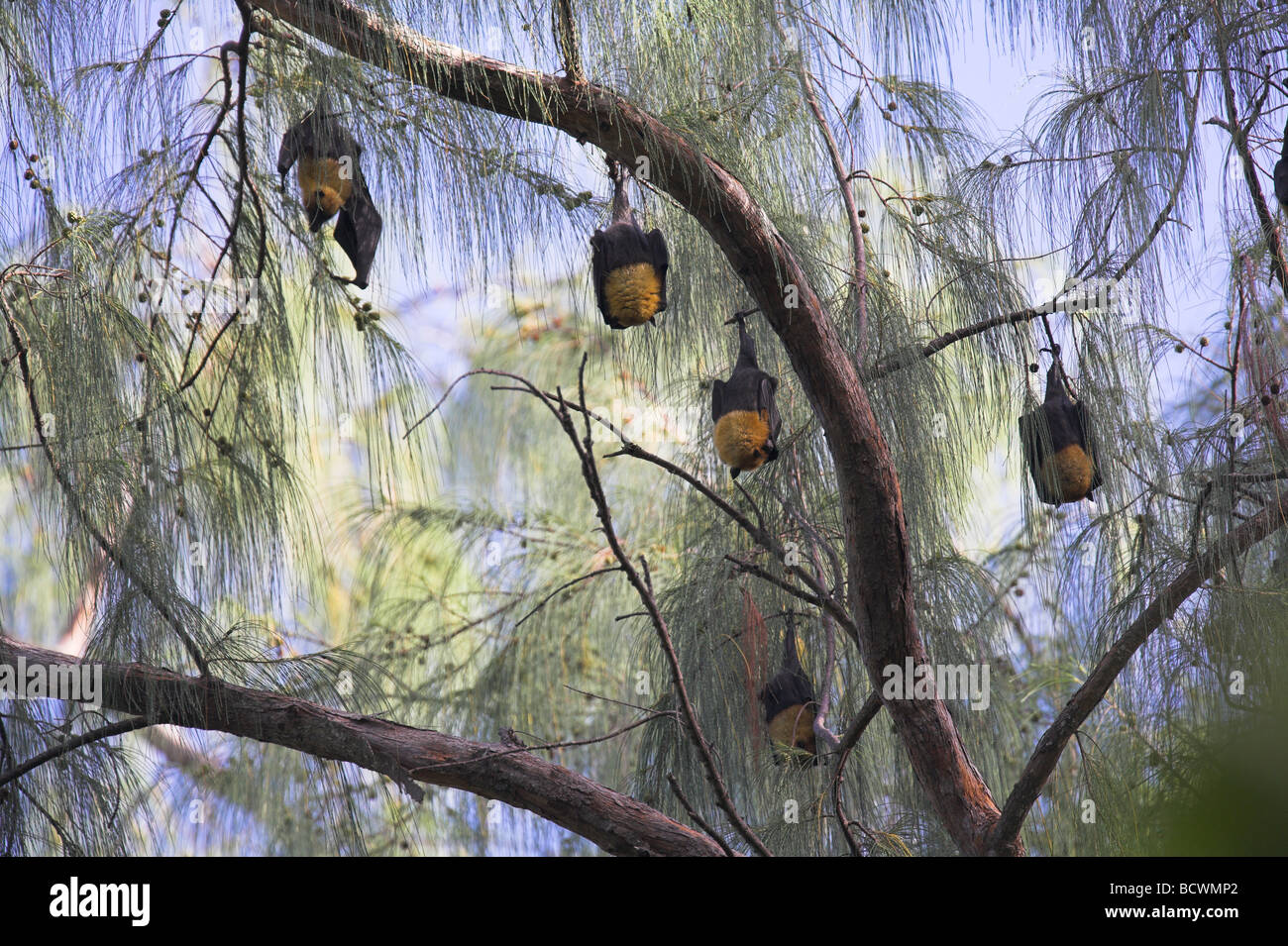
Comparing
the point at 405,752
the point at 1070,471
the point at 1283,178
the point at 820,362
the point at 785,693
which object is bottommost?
the point at 405,752

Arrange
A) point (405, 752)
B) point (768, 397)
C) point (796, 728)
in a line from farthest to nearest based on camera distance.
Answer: point (796, 728) < point (768, 397) < point (405, 752)

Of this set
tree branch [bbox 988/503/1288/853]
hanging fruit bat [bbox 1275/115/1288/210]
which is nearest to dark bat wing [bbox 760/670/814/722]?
tree branch [bbox 988/503/1288/853]

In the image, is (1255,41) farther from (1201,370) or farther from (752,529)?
(1201,370)

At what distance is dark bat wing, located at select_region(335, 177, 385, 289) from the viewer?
2076 millimetres

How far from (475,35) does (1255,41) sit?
1.22 metres

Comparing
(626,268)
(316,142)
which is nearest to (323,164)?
(316,142)

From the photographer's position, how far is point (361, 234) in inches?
82.4

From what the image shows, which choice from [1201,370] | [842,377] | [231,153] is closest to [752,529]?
[842,377]

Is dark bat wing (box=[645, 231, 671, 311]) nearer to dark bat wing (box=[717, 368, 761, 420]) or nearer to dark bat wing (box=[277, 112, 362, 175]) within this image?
dark bat wing (box=[717, 368, 761, 420])

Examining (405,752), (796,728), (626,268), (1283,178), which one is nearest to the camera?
(1283,178)

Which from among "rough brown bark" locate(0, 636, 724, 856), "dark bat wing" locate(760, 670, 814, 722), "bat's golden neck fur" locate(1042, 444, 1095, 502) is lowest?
"rough brown bark" locate(0, 636, 724, 856)

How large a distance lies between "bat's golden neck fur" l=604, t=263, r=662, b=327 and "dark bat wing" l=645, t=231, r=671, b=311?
17 mm

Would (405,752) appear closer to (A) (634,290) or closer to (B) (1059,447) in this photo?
(A) (634,290)

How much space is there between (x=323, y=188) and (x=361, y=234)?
0.18 m
